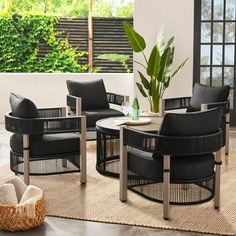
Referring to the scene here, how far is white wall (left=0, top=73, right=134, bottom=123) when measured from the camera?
29.7 ft

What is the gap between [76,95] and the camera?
23.5ft

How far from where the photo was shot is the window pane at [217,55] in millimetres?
8477

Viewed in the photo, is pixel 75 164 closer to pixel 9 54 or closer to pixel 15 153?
pixel 15 153

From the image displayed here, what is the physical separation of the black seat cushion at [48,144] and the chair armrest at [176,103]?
1786 millimetres

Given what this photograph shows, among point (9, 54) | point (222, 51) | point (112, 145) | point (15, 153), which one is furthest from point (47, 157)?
point (9, 54)

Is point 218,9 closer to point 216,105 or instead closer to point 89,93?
point 89,93

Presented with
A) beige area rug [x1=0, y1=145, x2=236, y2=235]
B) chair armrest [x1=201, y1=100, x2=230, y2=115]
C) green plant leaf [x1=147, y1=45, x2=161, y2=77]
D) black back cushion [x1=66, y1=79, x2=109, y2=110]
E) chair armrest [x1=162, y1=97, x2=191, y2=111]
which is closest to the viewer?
beige area rug [x1=0, y1=145, x2=236, y2=235]

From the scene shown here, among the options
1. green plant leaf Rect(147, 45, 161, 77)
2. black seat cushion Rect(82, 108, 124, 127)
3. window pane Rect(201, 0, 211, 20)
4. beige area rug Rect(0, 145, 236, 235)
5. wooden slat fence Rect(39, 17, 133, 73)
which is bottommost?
beige area rug Rect(0, 145, 236, 235)

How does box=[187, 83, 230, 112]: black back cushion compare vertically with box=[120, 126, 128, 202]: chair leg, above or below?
above

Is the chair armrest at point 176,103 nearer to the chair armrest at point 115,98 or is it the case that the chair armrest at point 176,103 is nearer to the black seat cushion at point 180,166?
the chair armrest at point 115,98

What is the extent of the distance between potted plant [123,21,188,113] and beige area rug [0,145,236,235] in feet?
7.70

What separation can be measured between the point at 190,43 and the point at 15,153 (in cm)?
389

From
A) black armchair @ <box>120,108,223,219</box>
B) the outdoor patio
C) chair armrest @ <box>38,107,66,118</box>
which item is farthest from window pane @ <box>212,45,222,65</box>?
black armchair @ <box>120,108,223,219</box>

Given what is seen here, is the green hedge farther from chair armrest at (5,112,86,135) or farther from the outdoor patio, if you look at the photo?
chair armrest at (5,112,86,135)
